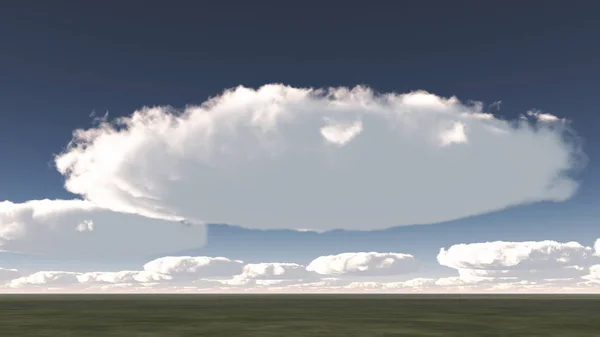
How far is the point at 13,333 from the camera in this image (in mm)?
54094

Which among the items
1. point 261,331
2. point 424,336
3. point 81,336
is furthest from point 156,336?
point 424,336

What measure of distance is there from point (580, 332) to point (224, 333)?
38051 millimetres

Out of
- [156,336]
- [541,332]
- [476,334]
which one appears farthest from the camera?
[541,332]

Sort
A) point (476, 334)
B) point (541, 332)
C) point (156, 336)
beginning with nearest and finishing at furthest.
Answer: point (156, 336)
point (476, 334)
point (541, 332)

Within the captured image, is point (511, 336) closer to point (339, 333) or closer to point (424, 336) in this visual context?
point (424, 336)

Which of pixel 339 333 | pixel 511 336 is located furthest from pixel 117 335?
pixel 511 336

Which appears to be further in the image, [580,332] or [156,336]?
[580,332]

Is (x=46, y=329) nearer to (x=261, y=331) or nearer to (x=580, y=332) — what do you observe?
(x=261, y=331)

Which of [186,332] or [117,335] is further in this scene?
[186,332]

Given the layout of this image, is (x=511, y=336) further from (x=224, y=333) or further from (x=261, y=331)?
(x=224, y=333)

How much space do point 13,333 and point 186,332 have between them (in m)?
18.0

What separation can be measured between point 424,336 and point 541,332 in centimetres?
1469

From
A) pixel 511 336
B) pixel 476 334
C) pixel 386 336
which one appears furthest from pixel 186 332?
pixel 511 336

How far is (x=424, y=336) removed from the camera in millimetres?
51406
